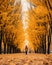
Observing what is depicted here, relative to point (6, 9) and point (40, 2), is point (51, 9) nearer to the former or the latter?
point (40, 2)

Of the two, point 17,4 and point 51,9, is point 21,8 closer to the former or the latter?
point 17,4

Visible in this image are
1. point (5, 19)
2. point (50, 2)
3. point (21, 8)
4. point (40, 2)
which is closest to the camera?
point (50, 2)

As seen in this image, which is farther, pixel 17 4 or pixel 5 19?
pixel 17 4

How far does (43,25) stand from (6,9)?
507 cm

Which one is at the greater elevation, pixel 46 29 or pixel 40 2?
pixel 40 2

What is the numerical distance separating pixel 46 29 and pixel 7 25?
413cm

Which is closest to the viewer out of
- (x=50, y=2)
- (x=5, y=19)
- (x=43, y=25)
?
(x=50, y=2)

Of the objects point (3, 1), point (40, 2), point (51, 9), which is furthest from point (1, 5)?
point (51, 9)

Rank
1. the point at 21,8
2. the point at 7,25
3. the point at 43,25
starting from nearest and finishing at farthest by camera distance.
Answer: the point at 7,25, the point at 43,25, the point at 21,8

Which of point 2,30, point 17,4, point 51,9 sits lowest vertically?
point 2,30

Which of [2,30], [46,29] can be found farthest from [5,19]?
[46,29]

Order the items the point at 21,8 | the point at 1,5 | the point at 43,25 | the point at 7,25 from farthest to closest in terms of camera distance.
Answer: the point at 21,8 → the point at 43,25 → the point at 7,25 → the point at 1,5

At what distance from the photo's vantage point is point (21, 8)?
83.9 ft

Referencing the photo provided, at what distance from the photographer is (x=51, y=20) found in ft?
53.7
